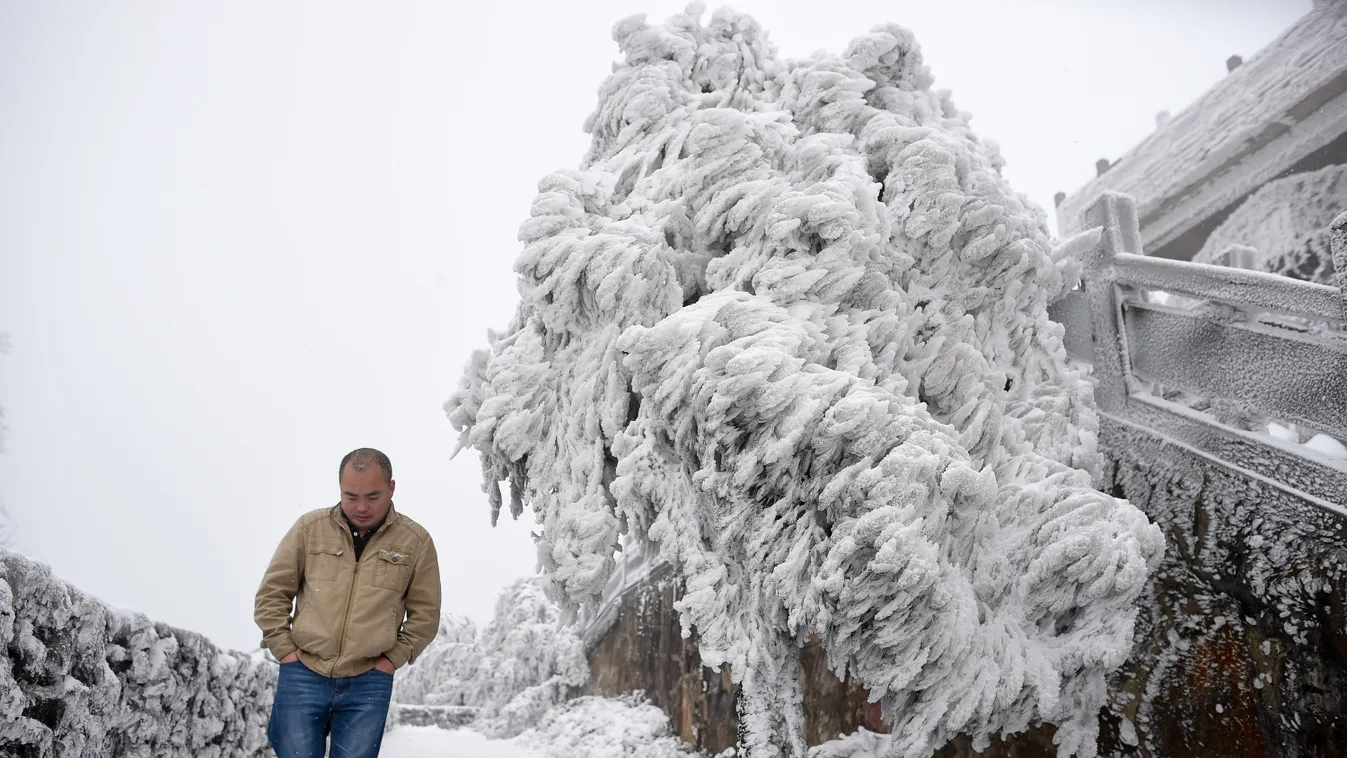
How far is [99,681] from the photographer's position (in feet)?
10.4

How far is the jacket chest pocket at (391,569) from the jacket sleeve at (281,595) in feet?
0.86

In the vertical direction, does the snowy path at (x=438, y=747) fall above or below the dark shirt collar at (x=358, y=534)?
below

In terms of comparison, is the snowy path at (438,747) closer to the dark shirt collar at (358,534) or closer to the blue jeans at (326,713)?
the blue jeans at (326,713)

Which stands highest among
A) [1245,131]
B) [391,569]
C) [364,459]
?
[1245,131]

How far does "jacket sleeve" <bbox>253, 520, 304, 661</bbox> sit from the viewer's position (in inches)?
102

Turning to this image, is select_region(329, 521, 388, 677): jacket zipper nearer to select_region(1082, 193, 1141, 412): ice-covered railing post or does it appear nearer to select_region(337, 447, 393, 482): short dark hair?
select_region(337, 447, 393, 482): short dark hair

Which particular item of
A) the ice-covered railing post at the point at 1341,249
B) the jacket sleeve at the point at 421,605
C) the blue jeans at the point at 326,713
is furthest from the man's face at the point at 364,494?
the ice-covered railing post at the point at 1341,249

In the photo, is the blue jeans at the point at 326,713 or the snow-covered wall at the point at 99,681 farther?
the snow-covered wall at the point at 99,681

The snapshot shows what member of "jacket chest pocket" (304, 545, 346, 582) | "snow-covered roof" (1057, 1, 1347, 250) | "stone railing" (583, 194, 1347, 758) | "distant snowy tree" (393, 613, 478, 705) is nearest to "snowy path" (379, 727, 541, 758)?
"stone railing" (583, 194, 1347, 758)

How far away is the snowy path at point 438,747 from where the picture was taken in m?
5.23

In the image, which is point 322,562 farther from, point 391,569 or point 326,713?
point 326,713

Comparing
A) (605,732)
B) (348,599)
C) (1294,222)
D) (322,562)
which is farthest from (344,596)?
(1294,222)

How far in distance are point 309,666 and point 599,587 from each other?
1.78 m

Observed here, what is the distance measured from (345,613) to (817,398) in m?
2.08
